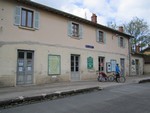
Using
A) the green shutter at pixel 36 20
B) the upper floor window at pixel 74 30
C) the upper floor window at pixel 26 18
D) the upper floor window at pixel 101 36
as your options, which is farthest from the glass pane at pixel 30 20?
the upper floor window at pixel 101 36

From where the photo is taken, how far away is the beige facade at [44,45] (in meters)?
11.5

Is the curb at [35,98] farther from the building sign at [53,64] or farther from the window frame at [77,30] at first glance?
the window frame at [77,30]

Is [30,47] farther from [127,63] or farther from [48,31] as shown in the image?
[127,63]

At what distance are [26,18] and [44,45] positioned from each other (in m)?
2.30

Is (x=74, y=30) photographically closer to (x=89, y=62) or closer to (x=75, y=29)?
(x=75, y=29)

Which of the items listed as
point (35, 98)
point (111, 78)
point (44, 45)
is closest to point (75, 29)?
point (44, 45)

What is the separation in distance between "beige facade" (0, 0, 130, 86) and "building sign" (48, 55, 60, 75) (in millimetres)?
179

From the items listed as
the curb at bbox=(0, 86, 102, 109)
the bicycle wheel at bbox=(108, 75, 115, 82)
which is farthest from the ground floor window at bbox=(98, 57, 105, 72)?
the curb at bbox=(0, 86, 102, 109)

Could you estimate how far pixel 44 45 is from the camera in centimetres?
1354

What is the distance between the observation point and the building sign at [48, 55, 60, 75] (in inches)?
543

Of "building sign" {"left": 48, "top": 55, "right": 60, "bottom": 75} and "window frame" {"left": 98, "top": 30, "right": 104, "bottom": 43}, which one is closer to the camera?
"building sign" {"left": 48, "top": 55, "right": 60, "bottom": 75}

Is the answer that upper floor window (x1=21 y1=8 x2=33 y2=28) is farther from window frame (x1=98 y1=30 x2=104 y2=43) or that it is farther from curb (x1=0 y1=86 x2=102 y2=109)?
window frame (x1=98 y1=30 x2=104 y2=43)

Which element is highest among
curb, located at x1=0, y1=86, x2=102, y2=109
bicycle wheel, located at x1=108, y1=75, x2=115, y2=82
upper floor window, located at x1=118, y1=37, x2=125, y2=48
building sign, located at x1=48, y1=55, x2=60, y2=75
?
upper floor window, located at x1=118, y1=37, x2=125, y2=48

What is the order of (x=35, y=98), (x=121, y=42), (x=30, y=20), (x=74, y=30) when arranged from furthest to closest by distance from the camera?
(x=121, y=42) → (x=74, y=30) → (x=30, y=20) → (x=35, y=98)
